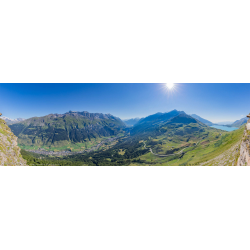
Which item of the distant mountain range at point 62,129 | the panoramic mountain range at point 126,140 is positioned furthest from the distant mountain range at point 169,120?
the distant mountain range at point 62,129

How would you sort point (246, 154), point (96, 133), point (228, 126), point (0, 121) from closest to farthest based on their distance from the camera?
point (246, 154), point (0, 121), point (228, 126), point (96, 133)

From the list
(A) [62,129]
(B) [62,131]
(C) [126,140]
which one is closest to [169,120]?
(C) [126,140]

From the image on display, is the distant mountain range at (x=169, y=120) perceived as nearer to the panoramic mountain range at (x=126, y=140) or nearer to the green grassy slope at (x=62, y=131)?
the panoramic mountain range at (x=126, y=140)

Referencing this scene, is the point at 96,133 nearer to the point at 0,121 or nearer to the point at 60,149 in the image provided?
the point at 60,149

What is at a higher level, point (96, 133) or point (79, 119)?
point (79, 119)

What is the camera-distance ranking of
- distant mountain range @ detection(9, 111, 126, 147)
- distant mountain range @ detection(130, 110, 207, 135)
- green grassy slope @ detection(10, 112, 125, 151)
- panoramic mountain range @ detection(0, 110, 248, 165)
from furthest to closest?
1. distant mountain range @ detection(9, 111, 126, 147)
2. green grassy slope @ detection(10, 112, 125, 151)
3. distant mountain range @ detection(130, 110, 207, 135)
4. panoramic mountain range @ detection(0, 110, 248, 165)

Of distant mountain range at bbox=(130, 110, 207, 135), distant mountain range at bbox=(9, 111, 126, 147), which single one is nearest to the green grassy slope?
distant mountain range at bbox=(9, 111, 126, 147)

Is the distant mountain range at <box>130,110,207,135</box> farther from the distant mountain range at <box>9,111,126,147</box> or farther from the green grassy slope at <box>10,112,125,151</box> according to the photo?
the distant mountain range at <box>9,111,126,147</box>

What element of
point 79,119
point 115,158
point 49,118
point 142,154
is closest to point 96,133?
point 79,119
